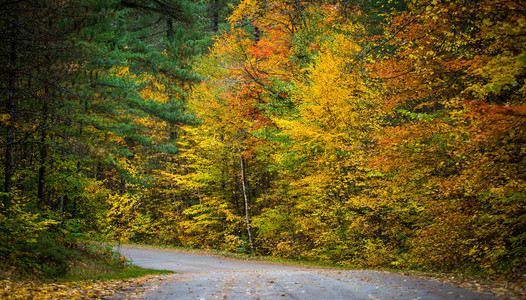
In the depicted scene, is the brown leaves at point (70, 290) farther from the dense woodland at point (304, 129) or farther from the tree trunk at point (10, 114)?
the tree trunk at point (10, 114)

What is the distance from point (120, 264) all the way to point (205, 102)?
12145mm

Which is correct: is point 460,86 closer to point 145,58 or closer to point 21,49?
point 21,49

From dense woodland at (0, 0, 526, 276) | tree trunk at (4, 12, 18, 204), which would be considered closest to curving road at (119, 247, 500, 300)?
dense woodland at (0, 0, 526, 276)

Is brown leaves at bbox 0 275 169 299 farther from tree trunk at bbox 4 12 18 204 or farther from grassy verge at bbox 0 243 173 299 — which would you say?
tree trunk at bbox 4 12 18 204

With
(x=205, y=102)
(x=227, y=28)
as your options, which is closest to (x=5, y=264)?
(x=205, y=102)

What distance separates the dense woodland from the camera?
774 centimetres

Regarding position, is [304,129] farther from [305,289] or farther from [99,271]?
[99,271]

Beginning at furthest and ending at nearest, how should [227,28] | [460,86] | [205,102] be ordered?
[227,28], [205,102], [460,86]

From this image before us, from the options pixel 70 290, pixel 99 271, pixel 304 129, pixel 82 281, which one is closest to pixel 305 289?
pixel 70 290

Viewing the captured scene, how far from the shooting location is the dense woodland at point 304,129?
25.4ft

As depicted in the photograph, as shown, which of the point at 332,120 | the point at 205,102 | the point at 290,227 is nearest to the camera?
the point at 332,120

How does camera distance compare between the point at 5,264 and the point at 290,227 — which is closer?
the point at 5,264

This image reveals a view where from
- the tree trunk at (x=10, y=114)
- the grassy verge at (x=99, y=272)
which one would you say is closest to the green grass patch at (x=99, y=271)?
the grassy verge at (x=99, y=272)

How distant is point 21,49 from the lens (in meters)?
8.65
